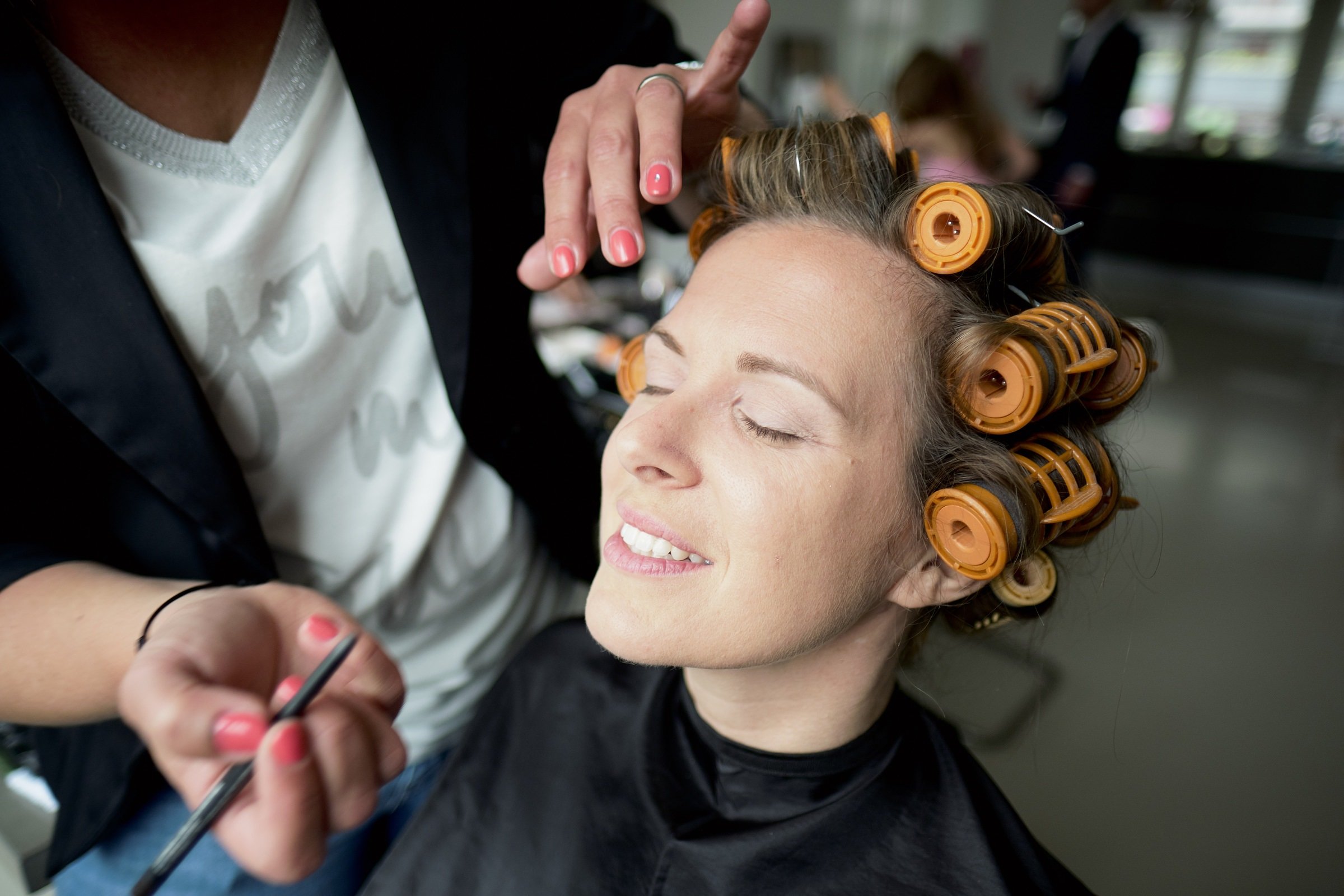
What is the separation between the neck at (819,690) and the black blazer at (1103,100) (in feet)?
12.6

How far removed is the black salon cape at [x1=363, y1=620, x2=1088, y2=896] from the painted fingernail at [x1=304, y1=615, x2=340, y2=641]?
0.59 meters

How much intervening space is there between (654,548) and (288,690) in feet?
1.25

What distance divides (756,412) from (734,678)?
39cm

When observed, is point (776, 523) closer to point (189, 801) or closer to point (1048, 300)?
point (1048, 300)

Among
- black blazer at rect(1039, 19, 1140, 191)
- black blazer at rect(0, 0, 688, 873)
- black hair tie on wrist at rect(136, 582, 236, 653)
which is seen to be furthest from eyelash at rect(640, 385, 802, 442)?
black blazer at rect(1039, 19, 1140, 191)

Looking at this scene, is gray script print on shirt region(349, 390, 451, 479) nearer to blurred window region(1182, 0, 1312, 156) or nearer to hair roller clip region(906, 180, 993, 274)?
hair roller clip region(906, 180, 993, 274)

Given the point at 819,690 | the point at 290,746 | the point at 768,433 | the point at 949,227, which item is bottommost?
the point at 819,690

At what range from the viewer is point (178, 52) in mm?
925

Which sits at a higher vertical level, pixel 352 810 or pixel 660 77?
pixel 660 77

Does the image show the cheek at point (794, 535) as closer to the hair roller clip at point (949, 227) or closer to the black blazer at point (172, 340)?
the hair roller clip at point (949, 227)

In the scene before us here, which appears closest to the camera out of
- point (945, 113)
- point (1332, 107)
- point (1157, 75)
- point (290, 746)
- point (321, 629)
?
point (290, 746)

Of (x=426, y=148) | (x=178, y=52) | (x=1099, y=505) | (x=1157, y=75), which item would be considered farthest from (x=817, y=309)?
(x=1157, y=75)

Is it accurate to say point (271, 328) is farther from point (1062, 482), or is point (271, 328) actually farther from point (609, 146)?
point (1062, 482)

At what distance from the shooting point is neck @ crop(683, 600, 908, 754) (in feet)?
3.20
